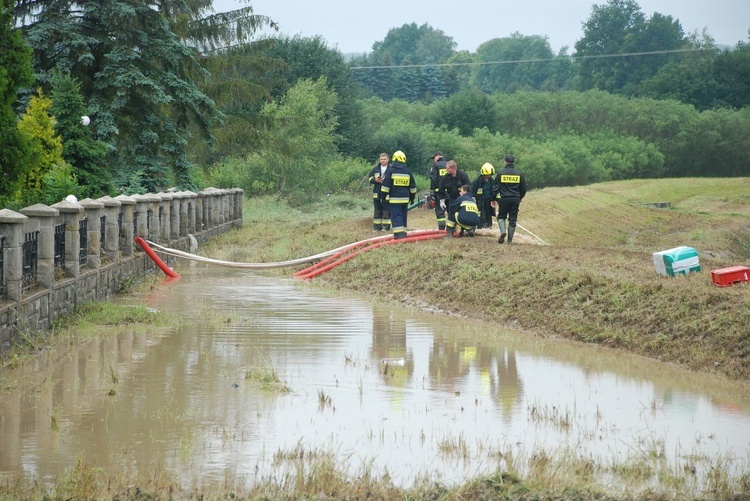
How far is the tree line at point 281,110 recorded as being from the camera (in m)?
27.2

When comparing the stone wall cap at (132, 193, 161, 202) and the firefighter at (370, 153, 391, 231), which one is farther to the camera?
the firefighter at (370, 153, 391, 231)

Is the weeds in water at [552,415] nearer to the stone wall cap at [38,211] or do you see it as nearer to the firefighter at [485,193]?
the stone wall cap at [38,211]

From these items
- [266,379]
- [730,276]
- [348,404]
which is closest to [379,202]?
[730,276]

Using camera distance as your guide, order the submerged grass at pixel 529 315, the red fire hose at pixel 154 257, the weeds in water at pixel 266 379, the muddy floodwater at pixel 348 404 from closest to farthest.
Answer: the submerged grass at pixel 529 315 < the muddy floodwater at pixel 348 404 < the weeds in water at pixel 266 379 < the red fire hose at pixel 154 257

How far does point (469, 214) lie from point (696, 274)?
7.47 metres

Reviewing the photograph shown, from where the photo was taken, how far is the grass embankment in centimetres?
1384

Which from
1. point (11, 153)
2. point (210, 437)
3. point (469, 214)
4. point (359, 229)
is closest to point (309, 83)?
point (359, 229)

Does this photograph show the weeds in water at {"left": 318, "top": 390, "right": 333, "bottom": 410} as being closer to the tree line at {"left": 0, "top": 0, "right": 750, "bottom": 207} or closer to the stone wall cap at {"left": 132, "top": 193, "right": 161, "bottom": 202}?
the tree line at {"left": 0, "top": 0, "right": 750, "bottom": 207}

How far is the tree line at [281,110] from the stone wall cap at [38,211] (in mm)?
4434

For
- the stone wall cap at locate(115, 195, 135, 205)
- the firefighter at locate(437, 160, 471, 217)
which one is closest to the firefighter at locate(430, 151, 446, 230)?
the firefighter at locate(437, 160, 471, 217)

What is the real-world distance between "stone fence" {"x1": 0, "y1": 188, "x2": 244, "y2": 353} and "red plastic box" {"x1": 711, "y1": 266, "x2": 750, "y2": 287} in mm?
8755

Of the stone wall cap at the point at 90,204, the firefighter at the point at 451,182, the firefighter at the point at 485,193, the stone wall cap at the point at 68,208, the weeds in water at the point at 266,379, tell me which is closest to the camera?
the weeds in water at the point at 266,379

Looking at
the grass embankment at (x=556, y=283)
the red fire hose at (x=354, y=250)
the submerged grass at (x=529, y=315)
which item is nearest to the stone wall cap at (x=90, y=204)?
the submerged grass at (x=529, y=315)

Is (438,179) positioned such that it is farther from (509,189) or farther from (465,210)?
(509,189)
